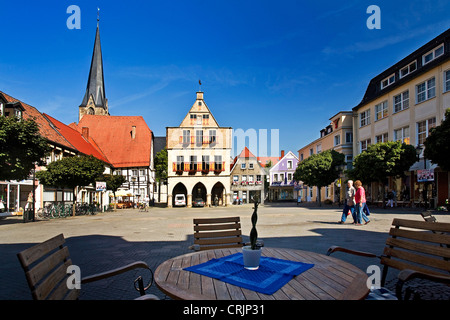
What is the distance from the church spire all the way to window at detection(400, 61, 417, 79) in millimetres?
53842

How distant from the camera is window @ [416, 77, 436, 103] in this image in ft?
89.7

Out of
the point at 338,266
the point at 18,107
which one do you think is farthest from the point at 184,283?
the point at 18,107

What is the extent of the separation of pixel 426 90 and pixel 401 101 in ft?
12.8

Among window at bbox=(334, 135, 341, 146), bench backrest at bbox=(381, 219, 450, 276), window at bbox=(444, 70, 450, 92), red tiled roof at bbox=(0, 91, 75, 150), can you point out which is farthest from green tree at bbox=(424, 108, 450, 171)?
red tiled roof at bbox=(0, 91, 75, 150)

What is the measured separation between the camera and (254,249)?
10.3 feet

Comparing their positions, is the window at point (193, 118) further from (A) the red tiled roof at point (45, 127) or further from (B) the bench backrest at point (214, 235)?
(B) the bench backrest at point (214, 235)

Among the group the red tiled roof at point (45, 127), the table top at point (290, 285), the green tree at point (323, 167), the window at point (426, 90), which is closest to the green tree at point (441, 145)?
the window at point (426, 90)

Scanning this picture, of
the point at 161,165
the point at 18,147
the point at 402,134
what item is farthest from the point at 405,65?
the point at 161,165

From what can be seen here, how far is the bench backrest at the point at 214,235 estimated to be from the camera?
5.04 m

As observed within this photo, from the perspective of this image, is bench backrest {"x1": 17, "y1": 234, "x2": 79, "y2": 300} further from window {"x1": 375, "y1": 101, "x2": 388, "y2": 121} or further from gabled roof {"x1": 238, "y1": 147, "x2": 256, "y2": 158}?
gabled roof {"x1": 238, "y1": 147, "x2": 256, "y2": 158}

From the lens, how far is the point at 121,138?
169ft

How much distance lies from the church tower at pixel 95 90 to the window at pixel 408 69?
176ft

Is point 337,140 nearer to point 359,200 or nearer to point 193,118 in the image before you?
point 193,118
